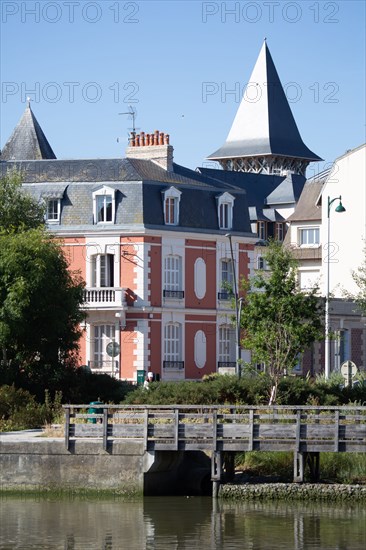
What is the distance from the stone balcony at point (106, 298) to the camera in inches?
2494

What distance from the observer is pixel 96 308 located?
2498 inches

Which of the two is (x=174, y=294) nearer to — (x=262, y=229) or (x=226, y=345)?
(x=226, y=345)

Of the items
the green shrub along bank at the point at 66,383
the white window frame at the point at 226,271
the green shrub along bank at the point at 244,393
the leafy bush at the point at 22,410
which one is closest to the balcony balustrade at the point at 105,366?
the white window frame at the point at 226,271

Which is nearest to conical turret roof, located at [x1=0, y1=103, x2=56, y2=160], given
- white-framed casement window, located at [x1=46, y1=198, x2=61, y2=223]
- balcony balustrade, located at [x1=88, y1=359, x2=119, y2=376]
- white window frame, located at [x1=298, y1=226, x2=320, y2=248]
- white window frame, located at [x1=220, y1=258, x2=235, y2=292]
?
white window frame, located at [x1=298, y1=226, x2=320, y2=248]

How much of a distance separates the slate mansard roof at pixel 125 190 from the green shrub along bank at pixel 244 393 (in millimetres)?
16139

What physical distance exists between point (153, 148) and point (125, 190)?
4936 mm

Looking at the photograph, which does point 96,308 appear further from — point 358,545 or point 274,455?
point 358,545

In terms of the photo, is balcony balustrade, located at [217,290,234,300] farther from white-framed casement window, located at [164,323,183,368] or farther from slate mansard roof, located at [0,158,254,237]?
slate mansard roof, located at [0,158,254,237]

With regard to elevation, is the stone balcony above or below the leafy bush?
above

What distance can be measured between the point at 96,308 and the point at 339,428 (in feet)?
86.7

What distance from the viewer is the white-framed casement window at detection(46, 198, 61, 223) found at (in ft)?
212

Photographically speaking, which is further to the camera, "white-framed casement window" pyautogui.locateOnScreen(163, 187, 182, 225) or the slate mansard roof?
"white-framed casement window" pyautogui.locateOnScreen(163, 187, 182, 225)

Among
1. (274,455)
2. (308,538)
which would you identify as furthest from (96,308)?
(308,538)

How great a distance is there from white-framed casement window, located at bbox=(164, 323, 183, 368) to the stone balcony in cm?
264
